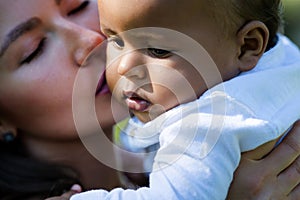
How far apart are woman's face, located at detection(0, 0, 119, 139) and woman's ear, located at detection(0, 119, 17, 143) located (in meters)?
0.07

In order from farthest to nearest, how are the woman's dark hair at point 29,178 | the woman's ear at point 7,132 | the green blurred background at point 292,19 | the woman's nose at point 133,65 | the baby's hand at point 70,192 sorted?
the green blurred background at point 292,19
the woman's ear at point 7,132
the woman's dark hair at point 29,178
the baby's hand at point 70,192
the woman's nose at point 133,65

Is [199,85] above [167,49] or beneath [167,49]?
beneath

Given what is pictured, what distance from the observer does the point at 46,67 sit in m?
2.11

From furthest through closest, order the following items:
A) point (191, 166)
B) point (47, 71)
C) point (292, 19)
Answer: point (292, 19) < point (47, 71) < point (191, 166)

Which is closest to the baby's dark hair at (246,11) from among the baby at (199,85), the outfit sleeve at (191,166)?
the baby at (199,85)

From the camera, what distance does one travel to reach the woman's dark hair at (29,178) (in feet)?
6.86

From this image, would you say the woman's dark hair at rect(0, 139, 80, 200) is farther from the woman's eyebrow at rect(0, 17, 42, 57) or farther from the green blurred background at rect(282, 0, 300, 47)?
the green blurred background at rect(282, 0, 300, 47)

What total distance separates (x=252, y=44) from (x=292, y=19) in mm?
4638

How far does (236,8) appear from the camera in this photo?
1801mm

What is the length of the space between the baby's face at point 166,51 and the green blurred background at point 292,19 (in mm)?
4334

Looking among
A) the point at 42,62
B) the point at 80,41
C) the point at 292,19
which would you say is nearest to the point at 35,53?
the point at 42,62

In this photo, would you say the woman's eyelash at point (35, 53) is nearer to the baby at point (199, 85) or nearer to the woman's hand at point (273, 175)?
the baby at point (199, 85)

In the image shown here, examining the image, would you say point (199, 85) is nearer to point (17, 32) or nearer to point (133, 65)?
point (133, 65)

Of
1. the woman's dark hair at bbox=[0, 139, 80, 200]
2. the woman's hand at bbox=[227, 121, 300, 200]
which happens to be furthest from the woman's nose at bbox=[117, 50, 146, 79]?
the woman's dark hair at bbox=[0, 139, 80, 200]
